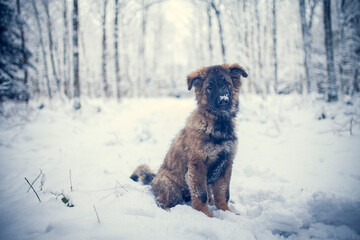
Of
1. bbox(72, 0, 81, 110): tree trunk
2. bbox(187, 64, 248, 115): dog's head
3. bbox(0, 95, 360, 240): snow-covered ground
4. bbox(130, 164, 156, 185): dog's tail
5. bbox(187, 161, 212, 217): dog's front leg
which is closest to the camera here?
bbox(0, 95, 360, 240): snow-covered ground

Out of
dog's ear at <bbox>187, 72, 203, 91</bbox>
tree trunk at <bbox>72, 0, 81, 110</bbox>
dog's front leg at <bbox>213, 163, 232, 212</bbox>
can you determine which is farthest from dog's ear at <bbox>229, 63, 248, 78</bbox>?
tree trunk at <bbox>72, 0, 81, 110</bbox>

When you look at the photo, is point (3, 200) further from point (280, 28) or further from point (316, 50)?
point (280, 28)

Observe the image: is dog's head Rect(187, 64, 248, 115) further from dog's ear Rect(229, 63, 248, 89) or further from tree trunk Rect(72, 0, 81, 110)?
tree trunk Rect(72, 0, 81, 110)

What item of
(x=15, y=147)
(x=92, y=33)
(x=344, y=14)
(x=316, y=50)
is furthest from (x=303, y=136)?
(x=92, y=33)

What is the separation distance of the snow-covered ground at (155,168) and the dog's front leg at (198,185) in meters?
0.18

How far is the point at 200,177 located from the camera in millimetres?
2453

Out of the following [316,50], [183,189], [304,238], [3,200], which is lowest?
[304,238]

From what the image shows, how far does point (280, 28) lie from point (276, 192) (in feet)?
90.1

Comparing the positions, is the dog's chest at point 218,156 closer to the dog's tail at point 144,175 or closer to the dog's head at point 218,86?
the dog's head at point 218,86

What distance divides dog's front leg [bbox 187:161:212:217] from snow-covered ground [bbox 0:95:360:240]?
0.18 meters

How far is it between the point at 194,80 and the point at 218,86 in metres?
0.43

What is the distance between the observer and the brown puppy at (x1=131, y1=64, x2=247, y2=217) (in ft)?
8.12

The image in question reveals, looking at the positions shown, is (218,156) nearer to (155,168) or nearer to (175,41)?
(155,168)

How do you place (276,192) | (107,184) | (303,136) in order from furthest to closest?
(303,136), (107,184), (276,192)
